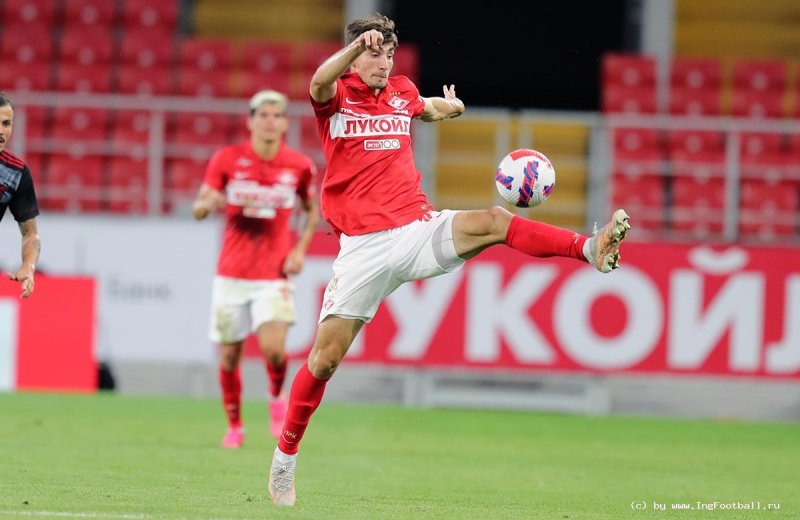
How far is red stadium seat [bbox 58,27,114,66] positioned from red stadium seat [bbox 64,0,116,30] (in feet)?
0.90

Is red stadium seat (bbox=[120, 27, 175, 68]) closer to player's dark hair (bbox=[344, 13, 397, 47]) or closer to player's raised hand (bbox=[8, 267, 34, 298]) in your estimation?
player's raised hand (bbox=[8, 267, 34, 298])

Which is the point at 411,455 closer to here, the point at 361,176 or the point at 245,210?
the point at 245,210

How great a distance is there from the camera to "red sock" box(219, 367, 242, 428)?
9.74 metres

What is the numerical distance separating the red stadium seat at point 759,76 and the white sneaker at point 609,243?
1282 centimetres

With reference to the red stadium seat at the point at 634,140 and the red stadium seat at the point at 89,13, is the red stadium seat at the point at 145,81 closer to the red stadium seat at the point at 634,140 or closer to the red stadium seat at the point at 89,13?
the red stadium seat at the point at 89,13

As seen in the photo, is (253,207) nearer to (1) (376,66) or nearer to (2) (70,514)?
(1) (376,66)

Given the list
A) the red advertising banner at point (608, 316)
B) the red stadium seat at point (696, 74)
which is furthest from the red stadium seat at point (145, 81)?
the red stadium seat at point (696, 74)

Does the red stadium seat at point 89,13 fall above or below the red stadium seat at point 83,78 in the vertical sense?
above

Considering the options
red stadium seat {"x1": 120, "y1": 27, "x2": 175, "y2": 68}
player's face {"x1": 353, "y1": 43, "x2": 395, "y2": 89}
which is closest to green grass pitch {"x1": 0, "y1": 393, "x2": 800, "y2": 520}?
player's face {"x1": 353, "y1": 43, "x2": 395, "y2": 89}

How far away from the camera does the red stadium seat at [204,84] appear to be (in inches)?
687

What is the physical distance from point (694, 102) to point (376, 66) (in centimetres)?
1187

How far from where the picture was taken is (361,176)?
22.5ft

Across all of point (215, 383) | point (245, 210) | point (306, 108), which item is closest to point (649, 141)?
point (306, 108)

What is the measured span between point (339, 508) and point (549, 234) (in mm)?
1710
